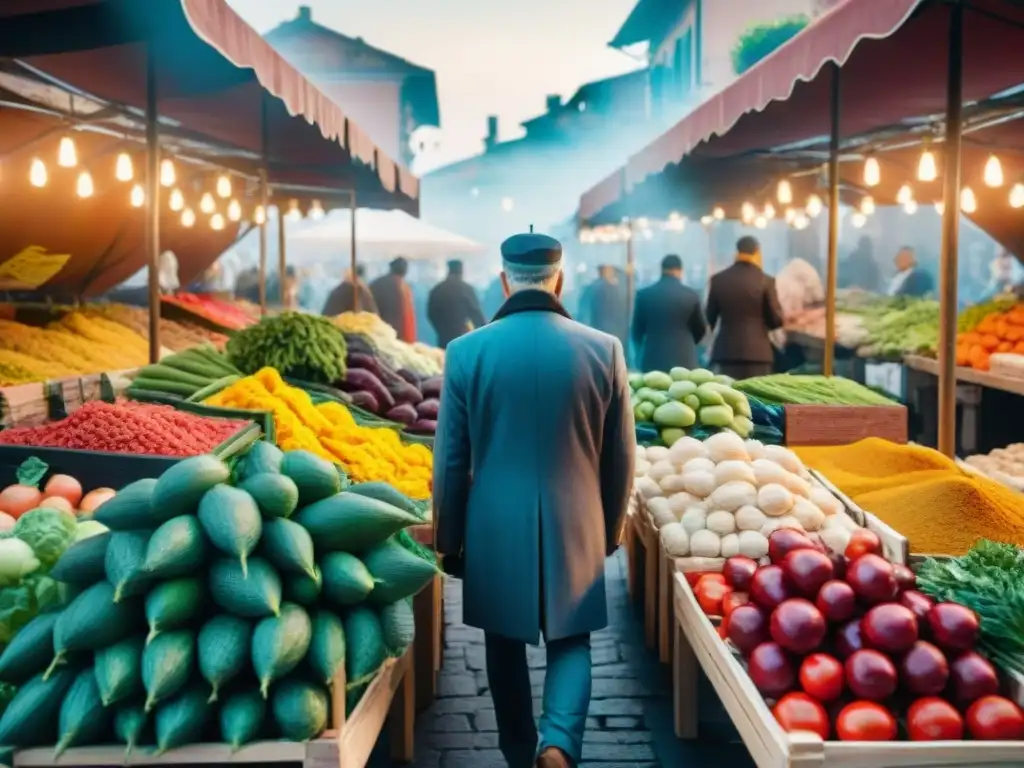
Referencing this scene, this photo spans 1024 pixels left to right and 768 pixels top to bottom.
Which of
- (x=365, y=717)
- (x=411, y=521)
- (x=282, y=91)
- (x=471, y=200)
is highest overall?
(x=471, y=200)

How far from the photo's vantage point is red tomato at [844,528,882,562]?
3.66m

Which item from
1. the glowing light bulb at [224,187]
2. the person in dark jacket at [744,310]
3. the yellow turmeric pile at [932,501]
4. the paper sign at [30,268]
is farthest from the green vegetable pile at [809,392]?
the paper sign at [30,268]

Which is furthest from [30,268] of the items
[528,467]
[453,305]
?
[528,467]

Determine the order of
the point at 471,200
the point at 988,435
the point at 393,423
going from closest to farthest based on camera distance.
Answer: the point at 393,423 → the point at 988,435 → the point at 471,200

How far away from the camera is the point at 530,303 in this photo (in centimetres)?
359

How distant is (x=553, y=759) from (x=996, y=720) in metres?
1.28

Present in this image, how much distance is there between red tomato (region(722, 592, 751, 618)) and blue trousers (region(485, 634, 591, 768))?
0.50 meters

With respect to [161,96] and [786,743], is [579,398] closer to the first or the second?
[786,743]

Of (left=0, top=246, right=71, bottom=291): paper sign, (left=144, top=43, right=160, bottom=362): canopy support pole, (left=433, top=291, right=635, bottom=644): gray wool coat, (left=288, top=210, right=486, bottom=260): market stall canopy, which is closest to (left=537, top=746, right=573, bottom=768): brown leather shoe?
(left=433, top=291, right=635, bottom=644): gray wool coat

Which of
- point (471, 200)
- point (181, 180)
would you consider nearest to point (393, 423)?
point (181, 180)

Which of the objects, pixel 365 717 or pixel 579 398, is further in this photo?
pixel 579 398

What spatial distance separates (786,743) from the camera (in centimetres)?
269

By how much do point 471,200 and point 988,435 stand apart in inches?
1699

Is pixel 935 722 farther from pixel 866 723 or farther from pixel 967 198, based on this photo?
pixel 967 198
